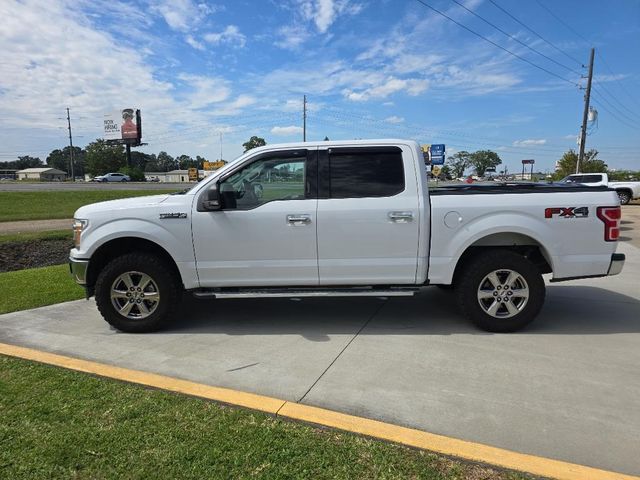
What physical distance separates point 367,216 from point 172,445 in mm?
2752

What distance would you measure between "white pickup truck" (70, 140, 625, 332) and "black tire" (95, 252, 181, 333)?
0.04ft

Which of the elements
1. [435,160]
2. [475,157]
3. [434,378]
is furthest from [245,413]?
[475,157]

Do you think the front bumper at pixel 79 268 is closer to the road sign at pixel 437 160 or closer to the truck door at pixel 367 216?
the truck door at pixel 367 216

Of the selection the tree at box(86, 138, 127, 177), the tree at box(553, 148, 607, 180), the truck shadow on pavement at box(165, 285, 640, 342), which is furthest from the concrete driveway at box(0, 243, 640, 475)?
the tree at box(86, 138, 127, 177)

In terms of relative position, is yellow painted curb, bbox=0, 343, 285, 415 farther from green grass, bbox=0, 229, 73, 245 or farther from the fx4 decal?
green grass, bbox=0, 229, 73, 245

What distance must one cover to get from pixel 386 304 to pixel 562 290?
275 cm

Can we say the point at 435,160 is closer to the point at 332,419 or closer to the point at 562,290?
the point at 562,290

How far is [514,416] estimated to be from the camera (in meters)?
3.22

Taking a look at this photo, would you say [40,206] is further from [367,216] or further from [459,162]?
[459,162]

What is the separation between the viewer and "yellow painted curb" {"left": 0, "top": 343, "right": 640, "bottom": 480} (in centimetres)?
264

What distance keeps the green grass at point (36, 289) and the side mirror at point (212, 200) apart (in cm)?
294

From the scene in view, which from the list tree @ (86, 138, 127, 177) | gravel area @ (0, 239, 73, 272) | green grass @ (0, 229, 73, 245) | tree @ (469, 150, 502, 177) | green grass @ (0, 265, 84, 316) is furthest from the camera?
tree @ (469, 150, 502, 177)

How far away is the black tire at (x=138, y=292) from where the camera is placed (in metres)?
4.88

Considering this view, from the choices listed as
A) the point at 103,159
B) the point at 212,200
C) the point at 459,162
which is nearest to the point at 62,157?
the point at 103,159
